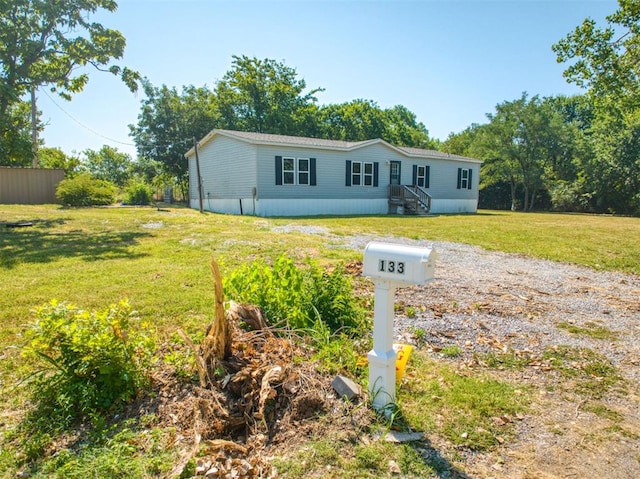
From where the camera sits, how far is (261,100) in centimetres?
3003

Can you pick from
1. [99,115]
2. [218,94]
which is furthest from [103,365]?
[99,115]

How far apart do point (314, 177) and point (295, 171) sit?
971mm

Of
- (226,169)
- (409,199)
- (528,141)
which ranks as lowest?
(409,199)

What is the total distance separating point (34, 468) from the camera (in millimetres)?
1817

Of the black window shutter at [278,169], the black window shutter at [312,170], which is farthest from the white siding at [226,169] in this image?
the black window shutter at [312,170]

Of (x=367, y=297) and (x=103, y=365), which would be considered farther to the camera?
(x=367, y=297)

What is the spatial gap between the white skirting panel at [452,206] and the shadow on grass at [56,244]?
16.8m

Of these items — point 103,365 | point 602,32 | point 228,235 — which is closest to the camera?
point 103,365

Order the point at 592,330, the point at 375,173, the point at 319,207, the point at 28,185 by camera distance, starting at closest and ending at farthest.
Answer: the point at 592,330
the point at 319,207
the point at 375,173
the point at 28,185

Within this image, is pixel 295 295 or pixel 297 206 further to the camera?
pixel 297 206

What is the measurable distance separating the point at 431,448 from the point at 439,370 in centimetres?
91

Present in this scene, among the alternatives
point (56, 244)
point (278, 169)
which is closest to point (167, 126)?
point (278, 169)

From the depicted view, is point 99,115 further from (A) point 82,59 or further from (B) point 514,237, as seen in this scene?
(B) point 514,237

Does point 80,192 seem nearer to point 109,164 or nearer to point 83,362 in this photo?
point 83,362
